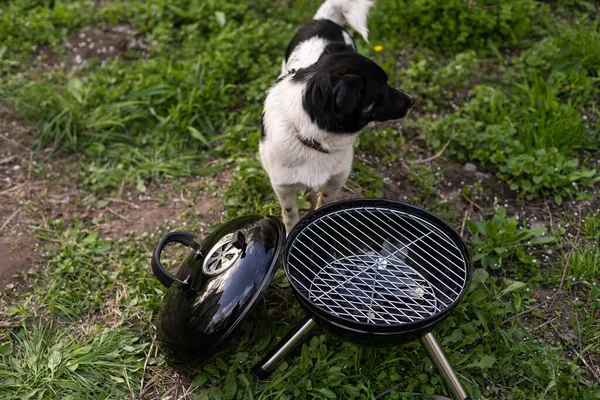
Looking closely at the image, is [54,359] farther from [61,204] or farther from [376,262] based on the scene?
[376,262]

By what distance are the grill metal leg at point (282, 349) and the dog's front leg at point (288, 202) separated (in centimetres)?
76

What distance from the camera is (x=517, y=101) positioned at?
4008 millimetres

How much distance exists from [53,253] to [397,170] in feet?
7.20

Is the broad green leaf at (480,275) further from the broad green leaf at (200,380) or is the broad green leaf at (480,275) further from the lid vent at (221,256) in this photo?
the broad green leaf at (200,380)

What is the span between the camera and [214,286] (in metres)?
2.43

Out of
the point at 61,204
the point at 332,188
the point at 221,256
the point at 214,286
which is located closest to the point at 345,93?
the point at 332,188

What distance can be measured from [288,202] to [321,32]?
1.10m

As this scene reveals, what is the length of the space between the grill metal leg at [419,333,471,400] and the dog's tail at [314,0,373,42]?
196 centimetres

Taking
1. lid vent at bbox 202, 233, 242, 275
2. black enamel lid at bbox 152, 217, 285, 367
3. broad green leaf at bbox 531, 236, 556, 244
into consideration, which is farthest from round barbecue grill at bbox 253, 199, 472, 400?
broad green leaf at bbox 531, 236, 556, 244

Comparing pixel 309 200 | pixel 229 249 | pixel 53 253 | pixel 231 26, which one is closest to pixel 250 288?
pixel 229 249

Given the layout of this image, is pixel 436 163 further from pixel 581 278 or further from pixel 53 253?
pixel 53 253

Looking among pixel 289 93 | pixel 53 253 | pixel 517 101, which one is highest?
pixel 289 93

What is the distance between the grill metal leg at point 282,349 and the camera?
2.57m

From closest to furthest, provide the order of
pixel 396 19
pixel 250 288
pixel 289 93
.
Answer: pixel 250 288 < pixel 289 93 < pixel 396 19
